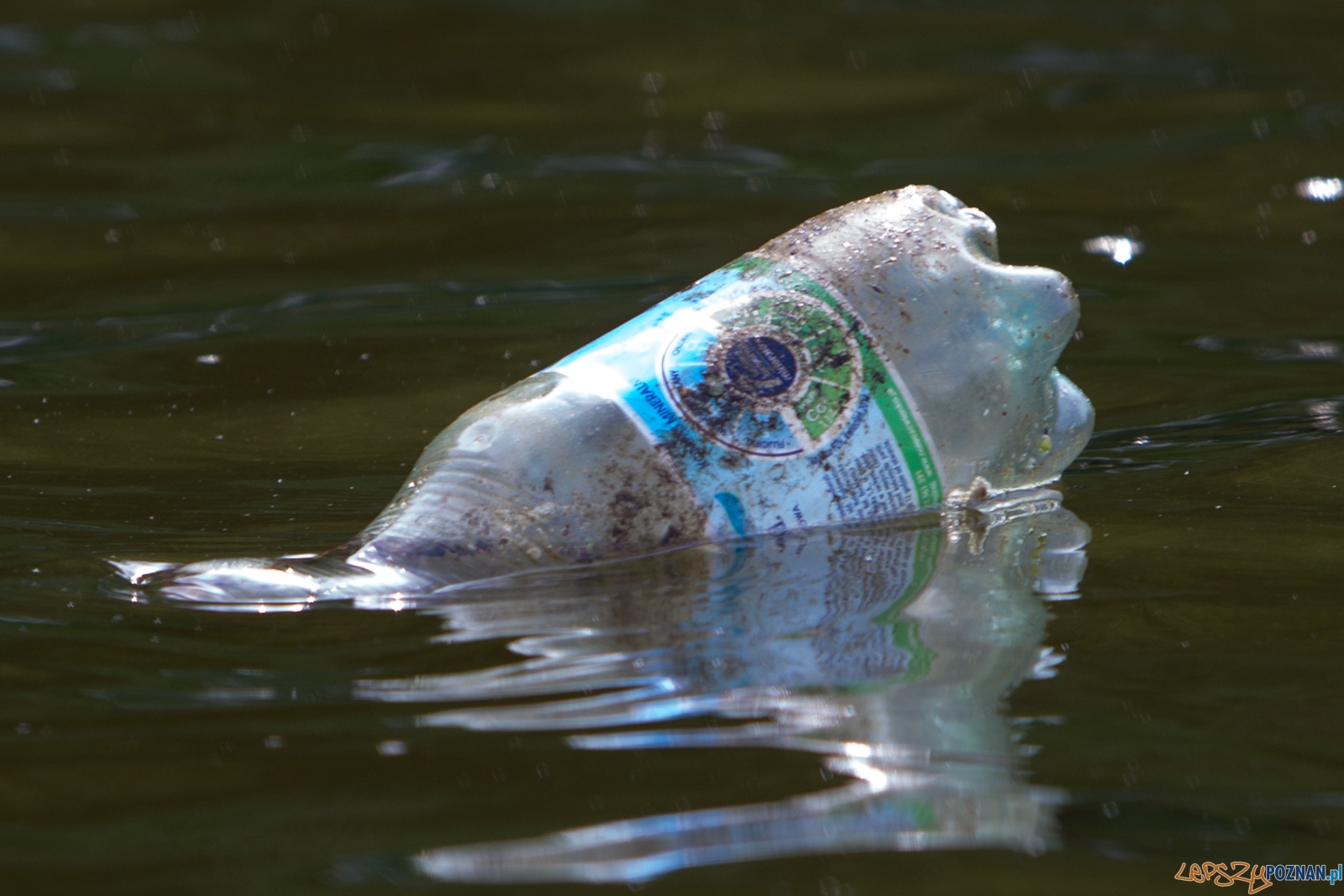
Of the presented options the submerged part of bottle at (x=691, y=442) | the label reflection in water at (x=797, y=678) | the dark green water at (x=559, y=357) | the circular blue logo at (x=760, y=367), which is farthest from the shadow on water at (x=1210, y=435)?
the circular blue logo at (x=760, y=367)

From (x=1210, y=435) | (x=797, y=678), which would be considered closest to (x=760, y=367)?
(x=797, y=678)

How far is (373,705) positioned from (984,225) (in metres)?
1.16

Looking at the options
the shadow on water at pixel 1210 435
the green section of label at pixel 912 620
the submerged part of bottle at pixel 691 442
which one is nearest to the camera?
the green section of label at pixel 912 620

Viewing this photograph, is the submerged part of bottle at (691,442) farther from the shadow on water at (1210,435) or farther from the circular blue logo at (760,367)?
the shadow on water at (1210,435)

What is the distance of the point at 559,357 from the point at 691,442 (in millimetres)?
1186

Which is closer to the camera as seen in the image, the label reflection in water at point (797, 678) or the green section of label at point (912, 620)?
the label reflection in water at point (797, 678)

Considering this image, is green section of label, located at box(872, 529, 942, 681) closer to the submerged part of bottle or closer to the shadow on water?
the submerged part of bottle

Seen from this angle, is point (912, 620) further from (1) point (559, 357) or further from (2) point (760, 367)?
(1) point (559, 357)

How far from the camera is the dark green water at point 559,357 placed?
1.37 meters

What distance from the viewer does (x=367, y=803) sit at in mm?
1365

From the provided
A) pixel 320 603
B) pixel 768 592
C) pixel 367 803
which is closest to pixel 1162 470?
pixel 768 592

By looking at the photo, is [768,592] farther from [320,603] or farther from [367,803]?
[367,803]

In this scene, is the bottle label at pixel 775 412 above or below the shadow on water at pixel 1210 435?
above

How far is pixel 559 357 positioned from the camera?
10.0ft
